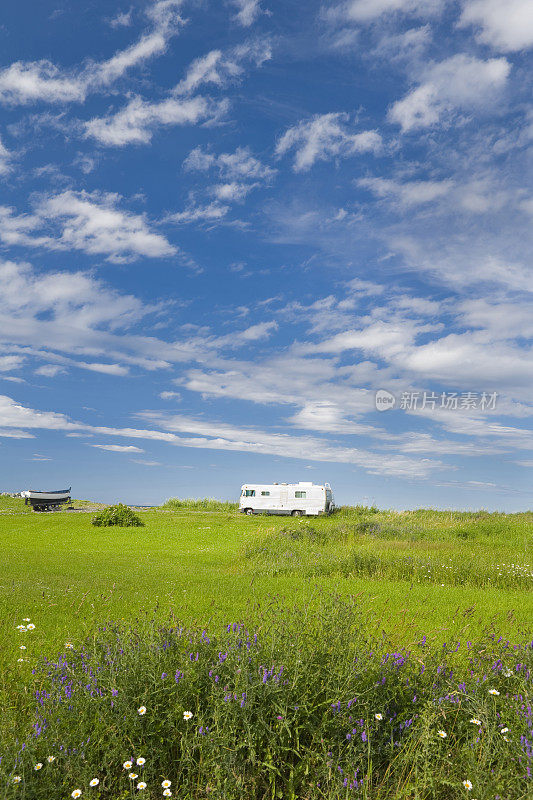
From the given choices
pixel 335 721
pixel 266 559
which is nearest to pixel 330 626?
pixel 335 721

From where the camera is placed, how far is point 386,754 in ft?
13.6

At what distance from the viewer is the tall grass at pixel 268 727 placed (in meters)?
3.76

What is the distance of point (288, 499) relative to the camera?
141ft

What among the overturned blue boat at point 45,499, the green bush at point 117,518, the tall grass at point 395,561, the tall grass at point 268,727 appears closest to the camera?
the tall grass at point 268,727

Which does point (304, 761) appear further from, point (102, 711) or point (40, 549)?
point (40, 549)

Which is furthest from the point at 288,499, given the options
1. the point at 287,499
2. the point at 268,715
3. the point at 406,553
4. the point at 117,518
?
the point at 268,715

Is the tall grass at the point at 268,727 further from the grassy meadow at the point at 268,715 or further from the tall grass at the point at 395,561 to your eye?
the tall grass at the point at 395,561

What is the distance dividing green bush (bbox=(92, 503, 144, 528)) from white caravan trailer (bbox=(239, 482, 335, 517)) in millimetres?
14734

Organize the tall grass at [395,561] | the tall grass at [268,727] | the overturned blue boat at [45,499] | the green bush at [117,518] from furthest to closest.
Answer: the overturned blue boat at [45,499], the green bush at [117,518], the tall grass at [395,561], the tall grass at [268,727]

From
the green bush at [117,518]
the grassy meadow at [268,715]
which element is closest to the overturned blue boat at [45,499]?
the green bush at [117,518]

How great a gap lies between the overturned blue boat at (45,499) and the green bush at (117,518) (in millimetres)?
9858

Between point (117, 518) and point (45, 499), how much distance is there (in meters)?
11.0

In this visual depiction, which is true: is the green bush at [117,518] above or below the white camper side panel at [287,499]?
below

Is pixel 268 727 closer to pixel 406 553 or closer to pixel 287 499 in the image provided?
pixel 406 553
